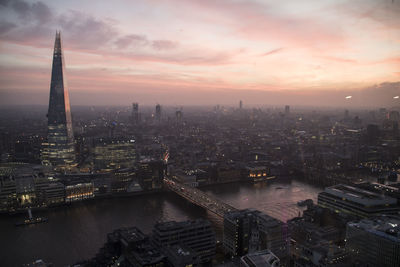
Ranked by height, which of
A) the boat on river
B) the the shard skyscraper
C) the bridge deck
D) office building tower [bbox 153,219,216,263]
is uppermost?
the the shard skyscraper

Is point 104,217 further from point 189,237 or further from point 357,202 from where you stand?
point 357,202

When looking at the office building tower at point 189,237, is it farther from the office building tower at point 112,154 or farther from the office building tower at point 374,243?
the office building tower at point 112,154

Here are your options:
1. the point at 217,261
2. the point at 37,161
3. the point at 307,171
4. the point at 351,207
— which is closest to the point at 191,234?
the point at 217,261

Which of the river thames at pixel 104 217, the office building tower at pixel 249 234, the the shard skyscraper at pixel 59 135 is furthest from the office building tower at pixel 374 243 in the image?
the the shard skyscraper at pixel 59 135

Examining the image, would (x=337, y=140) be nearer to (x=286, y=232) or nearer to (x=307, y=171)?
(x=307, y=171)

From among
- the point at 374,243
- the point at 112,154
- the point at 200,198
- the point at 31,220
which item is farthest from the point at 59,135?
the point at 374,243

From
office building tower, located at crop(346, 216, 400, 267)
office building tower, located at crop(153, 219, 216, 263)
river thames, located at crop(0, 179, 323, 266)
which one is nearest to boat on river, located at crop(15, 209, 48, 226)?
river thames, located at crop(0, 179, 323, 266)

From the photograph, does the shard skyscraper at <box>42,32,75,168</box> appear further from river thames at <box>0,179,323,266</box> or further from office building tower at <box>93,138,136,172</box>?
river thames at <box>0,179,323,266</box>
